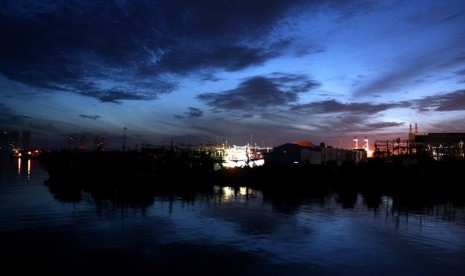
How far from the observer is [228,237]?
56.7 ft

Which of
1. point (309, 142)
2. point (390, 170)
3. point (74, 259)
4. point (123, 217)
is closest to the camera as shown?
point (74, 259)

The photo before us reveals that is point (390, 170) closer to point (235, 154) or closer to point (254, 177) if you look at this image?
point (254, 177)

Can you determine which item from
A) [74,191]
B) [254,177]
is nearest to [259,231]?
[74,191]

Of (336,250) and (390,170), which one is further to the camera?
(390,170)

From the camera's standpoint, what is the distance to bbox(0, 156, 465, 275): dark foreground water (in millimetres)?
13141

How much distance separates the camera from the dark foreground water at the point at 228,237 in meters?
13.1

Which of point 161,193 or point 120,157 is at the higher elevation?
point 120,157

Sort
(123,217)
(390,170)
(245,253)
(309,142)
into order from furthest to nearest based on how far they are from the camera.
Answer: (309,142) < (390,170) < (123,217) < (245,253)

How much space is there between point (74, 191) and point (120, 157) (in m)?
13.4

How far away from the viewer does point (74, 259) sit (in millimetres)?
13562

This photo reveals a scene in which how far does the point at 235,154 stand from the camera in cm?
9925

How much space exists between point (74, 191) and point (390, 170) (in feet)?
117

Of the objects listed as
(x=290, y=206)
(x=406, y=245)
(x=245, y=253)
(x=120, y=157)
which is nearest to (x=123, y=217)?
(x=245, y=253)

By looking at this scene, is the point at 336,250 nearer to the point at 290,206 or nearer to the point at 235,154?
the point at 290,206
